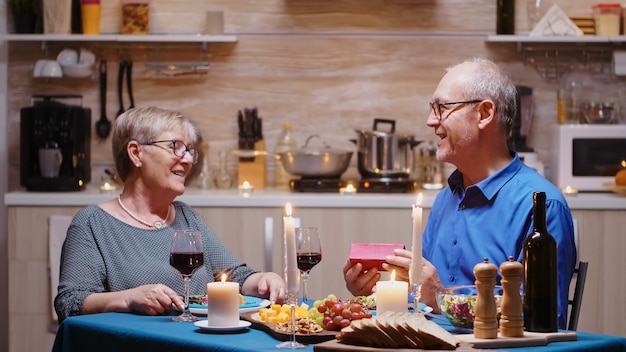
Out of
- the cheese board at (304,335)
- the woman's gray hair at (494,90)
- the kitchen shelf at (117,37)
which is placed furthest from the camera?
the kitchen shelf at (117,37)

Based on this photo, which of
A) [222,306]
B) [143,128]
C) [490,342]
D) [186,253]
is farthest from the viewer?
[143,128]

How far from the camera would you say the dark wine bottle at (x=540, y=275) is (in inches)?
86.9

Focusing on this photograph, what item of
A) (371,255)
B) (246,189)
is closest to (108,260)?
(371,255)

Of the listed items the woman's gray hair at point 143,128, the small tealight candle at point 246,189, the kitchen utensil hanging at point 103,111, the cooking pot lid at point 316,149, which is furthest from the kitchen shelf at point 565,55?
the woman's gray hair at point 143,128

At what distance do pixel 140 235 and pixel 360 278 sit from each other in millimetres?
719

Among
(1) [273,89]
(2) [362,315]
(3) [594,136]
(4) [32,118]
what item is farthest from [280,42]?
(2) [362,315]

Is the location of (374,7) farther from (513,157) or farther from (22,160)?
(513,157)

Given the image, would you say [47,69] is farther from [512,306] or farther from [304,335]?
[512,306]

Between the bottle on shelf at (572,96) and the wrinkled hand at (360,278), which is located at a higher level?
the bottle on shelf at (572,96)

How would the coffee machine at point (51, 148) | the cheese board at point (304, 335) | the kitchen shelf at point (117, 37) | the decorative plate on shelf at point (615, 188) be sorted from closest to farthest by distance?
the cheese board at point (304, 335), the decorative plate on shelf at point (615, 188), the coffee machine at point (51, 148), the kitchen shelf at point (117, 37)

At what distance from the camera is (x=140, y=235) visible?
10.1ft

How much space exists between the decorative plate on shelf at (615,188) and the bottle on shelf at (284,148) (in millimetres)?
1488

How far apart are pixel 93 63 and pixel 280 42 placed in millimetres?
937

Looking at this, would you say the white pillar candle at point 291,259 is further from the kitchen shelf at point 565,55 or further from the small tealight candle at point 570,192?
the kitchen shelf at point 565,55
